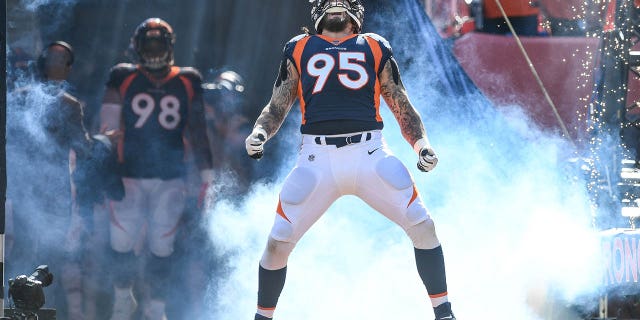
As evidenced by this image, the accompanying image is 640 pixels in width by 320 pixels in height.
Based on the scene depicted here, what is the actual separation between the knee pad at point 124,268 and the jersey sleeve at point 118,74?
119 centimetres

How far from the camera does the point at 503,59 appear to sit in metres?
8.74

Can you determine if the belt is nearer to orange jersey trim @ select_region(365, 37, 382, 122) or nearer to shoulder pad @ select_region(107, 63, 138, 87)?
orange jersey trim @ select_region(365, 37, 382, 122)

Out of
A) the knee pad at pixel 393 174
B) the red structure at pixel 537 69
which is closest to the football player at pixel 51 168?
the knee pad at pixel 393 174

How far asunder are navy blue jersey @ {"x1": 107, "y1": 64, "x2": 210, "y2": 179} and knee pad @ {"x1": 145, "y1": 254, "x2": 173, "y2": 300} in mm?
614

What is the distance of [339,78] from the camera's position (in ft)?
18.4

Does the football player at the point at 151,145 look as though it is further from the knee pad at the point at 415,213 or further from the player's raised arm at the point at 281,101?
the knee pad at the point at 415,213

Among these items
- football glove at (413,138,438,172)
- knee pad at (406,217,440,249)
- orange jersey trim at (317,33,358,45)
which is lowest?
knee pad at (406,217,440,249)

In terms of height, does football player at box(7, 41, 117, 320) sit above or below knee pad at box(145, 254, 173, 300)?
above

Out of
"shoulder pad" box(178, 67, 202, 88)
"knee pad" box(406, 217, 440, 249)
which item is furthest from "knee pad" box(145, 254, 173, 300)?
"knee pad" box(406, 217, 440, 249)

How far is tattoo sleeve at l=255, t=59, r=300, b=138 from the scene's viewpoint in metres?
5.69

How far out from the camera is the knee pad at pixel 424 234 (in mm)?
5473

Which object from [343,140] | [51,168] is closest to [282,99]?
[343,140]

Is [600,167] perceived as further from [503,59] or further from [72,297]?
[72,297]

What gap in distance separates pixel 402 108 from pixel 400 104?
3cm
